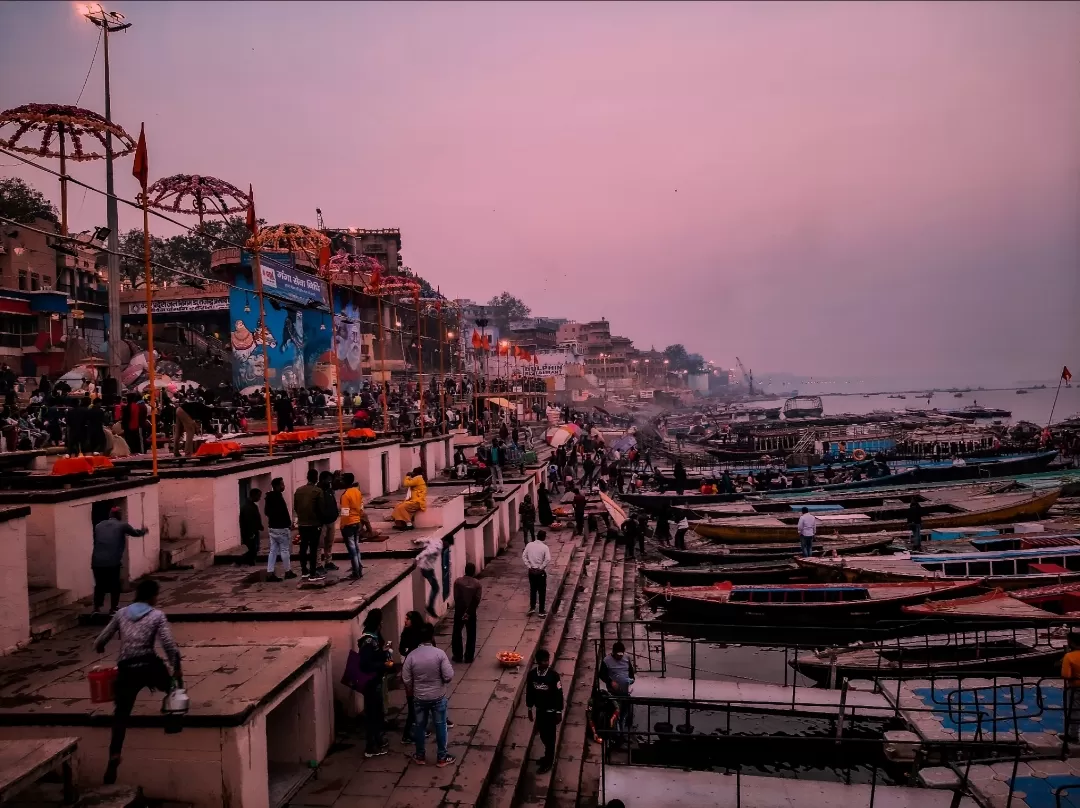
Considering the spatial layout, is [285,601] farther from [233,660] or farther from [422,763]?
[422,763]

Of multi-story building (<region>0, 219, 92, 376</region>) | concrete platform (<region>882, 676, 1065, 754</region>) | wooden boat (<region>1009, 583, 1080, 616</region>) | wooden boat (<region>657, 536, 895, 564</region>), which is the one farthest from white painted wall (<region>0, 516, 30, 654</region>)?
multi-story building (<region>0, 219, 92, 376</region>)

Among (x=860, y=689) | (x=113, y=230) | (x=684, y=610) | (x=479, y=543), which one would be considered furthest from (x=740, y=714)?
(x=113, y=230)

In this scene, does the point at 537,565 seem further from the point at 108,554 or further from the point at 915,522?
the point at 915,522

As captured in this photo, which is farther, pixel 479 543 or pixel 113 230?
pixel 113 230

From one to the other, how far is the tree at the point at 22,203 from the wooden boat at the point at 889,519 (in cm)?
3824

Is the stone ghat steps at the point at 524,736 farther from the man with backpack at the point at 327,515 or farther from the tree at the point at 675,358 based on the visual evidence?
the tree at the point at 675,358

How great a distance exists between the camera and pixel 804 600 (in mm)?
16062

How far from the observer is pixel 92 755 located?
237 inches

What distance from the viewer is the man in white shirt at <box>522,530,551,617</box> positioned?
12.5 meters

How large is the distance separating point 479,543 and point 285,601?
7696mm

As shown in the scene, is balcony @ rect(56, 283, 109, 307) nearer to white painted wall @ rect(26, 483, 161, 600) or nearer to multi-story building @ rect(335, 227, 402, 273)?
multi-story building @ rect(335, 227, 402, 273)

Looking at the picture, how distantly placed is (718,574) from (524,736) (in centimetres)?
1132

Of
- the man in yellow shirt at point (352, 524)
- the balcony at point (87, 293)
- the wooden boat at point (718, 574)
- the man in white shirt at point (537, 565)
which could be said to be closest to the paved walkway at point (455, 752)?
the man in white shirt at point (537, 565)

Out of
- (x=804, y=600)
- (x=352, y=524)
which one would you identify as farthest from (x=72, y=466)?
(x=804, y=600)
